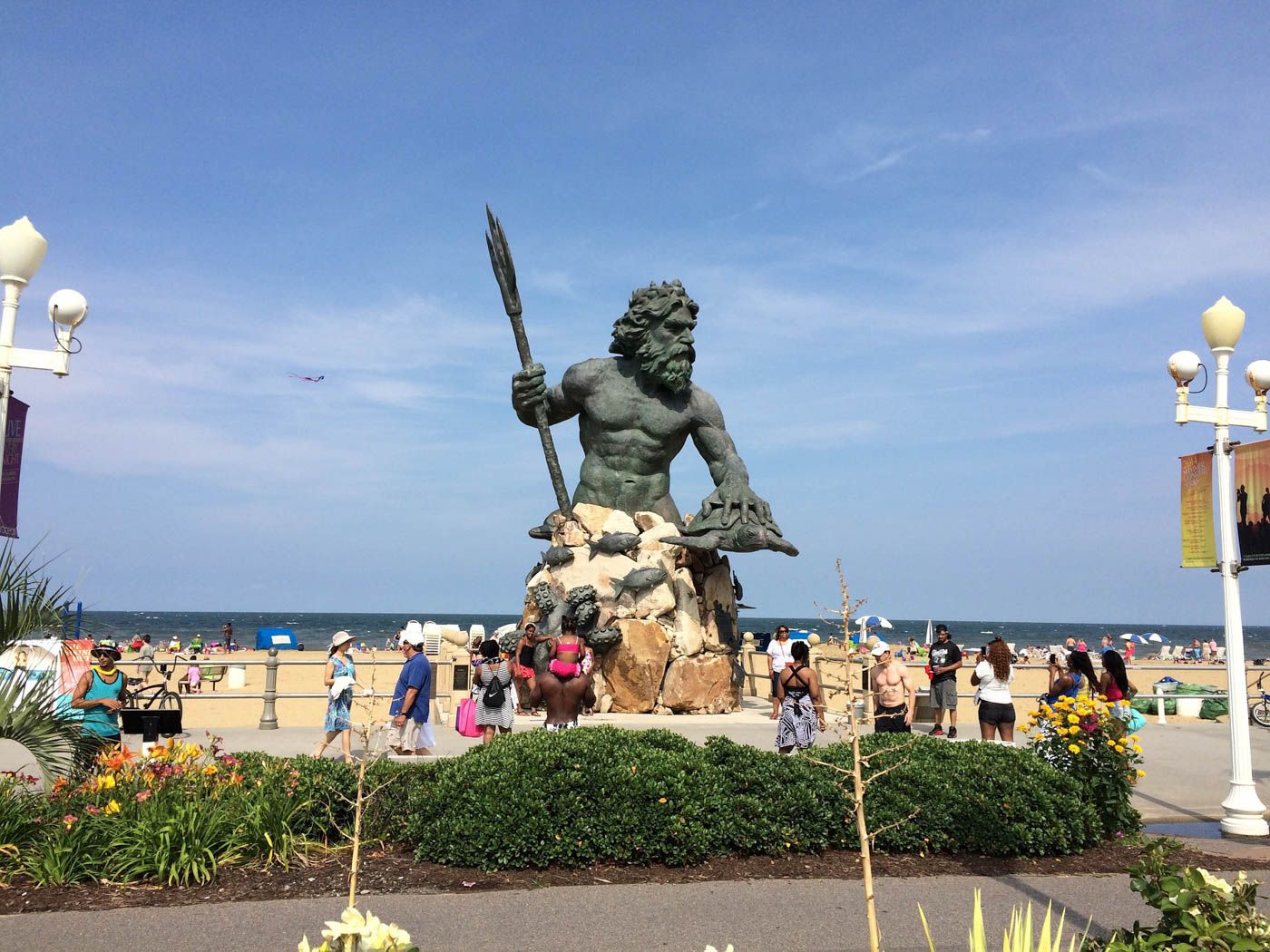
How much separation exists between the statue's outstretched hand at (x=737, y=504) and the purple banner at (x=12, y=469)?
7556 mm

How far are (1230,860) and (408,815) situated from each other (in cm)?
521

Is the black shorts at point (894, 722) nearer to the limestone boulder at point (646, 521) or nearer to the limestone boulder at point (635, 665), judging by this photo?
the limestone boulder at point (635, 665)

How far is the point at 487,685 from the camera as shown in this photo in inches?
368

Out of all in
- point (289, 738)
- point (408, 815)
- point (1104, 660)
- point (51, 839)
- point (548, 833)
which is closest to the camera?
point (51, 839)

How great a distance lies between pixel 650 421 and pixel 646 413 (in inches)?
4.6

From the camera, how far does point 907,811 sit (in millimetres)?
6297

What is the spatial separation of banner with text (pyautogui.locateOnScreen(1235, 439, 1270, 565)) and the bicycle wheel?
890cm

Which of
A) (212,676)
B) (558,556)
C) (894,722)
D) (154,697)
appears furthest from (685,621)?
(212,676)

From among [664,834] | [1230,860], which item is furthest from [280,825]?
[1230,860]

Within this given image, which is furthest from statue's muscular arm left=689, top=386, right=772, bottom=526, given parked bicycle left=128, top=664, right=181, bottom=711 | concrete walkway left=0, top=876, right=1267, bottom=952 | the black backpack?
concrete walkway left=0, top=876, right=1267, bottom=952

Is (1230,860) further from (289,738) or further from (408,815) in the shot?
(289,738)

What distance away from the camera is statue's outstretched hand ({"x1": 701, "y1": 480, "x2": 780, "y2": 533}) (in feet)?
40.1

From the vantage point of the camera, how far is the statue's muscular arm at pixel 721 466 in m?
12.3

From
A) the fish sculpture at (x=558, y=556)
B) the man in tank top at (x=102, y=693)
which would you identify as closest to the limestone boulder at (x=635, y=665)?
the fish sculpture at (x=558, y=556)
